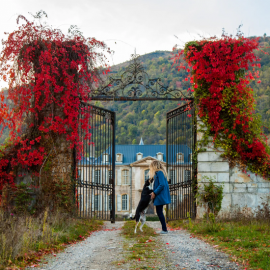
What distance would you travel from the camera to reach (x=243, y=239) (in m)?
5.38

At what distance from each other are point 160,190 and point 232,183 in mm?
2575

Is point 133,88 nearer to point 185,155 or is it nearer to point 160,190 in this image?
point 185,155

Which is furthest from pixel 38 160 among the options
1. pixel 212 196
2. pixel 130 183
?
pixel 130 183

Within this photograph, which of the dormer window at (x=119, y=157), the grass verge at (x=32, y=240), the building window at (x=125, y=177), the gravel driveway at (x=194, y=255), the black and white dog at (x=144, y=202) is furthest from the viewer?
the dormer window at (x=119, y=157)

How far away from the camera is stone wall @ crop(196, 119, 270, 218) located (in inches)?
320

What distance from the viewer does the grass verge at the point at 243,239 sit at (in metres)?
4.15

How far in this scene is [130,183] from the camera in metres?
42.1

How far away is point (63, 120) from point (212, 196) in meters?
4.31

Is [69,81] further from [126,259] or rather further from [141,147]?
[141,147]

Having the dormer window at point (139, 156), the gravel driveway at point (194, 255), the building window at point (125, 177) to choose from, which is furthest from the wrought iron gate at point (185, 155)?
the dormer window at point (139, 156)

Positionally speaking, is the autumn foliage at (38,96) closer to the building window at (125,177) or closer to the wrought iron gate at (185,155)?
the wrought iron gate at (185,155)

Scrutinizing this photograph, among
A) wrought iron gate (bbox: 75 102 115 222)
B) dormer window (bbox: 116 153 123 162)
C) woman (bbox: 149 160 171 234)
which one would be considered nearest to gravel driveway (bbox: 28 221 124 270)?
woman (bbox: 149 160 171 234)

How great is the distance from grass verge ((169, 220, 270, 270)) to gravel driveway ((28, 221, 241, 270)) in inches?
7.8

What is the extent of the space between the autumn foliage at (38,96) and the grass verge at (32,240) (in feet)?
6.31
